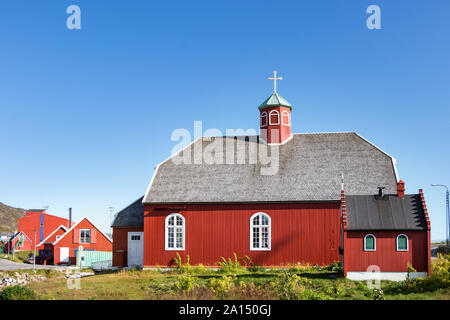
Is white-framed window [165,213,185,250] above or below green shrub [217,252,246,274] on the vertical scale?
above

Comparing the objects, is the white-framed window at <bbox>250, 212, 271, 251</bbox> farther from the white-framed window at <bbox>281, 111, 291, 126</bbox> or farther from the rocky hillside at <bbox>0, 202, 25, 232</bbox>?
the rocky hillside at <bbox>0, 202, 25, 232</bbox>

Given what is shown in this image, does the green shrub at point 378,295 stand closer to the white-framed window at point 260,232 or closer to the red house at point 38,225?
the white-framed window at point 260,232

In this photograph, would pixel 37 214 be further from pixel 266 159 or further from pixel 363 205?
pixel 363 205

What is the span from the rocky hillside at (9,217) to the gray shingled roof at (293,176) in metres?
84.2

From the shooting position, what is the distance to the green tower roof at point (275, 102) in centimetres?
3681

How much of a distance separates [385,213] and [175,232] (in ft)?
43.5

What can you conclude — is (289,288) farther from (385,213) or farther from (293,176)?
(293,176)

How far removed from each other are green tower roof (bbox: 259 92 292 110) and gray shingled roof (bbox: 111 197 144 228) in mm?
11236

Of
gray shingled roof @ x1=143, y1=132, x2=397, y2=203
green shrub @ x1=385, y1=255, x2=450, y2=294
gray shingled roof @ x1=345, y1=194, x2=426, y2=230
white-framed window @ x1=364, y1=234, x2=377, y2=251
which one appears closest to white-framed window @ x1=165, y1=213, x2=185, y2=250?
gray shingled roof @ x1=143, y1=132, x2=397, y2=203

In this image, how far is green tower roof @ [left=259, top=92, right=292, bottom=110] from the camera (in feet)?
121
